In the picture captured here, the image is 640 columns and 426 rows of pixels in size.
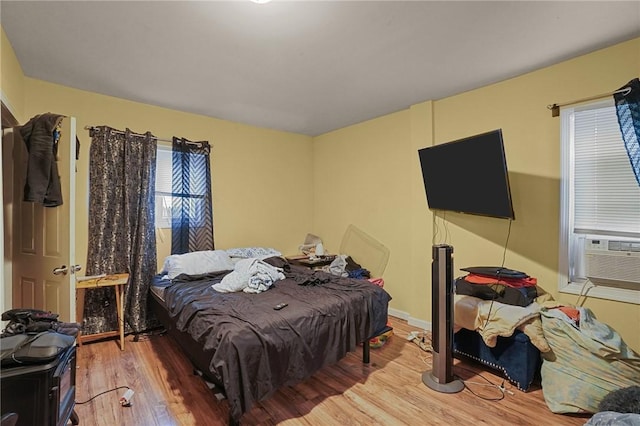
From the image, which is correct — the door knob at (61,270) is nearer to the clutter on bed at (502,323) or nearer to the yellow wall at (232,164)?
the yellow wall at (232,164)

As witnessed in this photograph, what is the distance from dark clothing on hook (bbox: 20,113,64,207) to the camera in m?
2.23

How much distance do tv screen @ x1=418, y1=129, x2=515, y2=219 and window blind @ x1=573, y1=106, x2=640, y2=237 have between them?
66 cm

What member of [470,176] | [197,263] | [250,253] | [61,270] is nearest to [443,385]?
[470,176]

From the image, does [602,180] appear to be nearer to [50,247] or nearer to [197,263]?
[197,263]

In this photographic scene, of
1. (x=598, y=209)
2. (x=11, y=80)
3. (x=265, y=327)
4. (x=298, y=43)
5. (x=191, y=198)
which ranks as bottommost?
(x=265, y=327)

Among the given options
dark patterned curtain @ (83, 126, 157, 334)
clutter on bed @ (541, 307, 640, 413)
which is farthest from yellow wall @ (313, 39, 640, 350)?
dark patterned curtain @ (83, 126, 157, 334)

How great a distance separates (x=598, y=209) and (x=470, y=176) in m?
0.99

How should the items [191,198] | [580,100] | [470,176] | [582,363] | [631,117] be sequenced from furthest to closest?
[191,198], [470,176], [580,100], [631,117], [582,363]

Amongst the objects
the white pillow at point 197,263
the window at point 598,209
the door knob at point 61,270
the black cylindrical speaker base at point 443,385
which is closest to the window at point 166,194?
the white pillow at point 197,263

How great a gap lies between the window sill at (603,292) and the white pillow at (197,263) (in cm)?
324

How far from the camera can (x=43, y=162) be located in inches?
89.4

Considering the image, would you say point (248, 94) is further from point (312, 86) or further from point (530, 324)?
point (530, 324)

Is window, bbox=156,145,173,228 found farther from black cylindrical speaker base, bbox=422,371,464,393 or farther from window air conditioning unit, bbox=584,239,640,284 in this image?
window air conditioning unit, bbox=584,239,640,284

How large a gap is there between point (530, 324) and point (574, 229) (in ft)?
3.08
